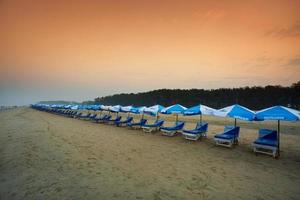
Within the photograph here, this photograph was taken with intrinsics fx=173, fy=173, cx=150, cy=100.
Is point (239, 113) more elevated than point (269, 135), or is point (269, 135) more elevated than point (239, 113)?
point (239, 113)

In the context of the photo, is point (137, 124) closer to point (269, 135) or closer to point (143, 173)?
point (269, 135)

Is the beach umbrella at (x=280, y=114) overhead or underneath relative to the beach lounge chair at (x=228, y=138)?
overhead

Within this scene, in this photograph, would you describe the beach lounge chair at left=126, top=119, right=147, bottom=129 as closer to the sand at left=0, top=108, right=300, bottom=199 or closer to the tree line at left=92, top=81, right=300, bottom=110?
the sand at left=0, top=108, right=300, bottom=199

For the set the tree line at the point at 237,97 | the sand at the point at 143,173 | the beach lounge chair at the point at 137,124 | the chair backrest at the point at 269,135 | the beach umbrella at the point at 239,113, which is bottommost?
the sand at the point at 143,173

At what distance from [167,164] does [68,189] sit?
11.7ft

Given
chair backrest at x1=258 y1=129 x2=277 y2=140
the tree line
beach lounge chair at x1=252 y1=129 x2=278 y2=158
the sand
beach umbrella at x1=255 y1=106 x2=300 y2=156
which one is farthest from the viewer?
the tree line

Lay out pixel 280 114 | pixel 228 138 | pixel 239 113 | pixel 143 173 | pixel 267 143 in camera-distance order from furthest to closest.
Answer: pixel 228 138 < pixel 239 113 < pixel 267 143 < pixel 280 114 < pixel 143 173

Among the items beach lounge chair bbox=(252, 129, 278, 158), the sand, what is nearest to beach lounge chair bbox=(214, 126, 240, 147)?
the sand

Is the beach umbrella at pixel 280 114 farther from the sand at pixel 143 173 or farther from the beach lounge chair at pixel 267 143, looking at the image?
the sand at pixel 143 173

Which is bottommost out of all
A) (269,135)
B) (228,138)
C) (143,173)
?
(143,173)

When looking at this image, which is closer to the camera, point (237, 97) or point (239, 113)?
point (239, 113)

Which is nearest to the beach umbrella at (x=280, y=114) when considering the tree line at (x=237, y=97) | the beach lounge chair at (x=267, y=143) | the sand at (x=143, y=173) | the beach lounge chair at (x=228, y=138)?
the beach lounge chair at (x=267, y=143)

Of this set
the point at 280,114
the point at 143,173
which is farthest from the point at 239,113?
→ the point at 143,173

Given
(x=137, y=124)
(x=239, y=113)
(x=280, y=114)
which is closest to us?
(x=280, y=114)
